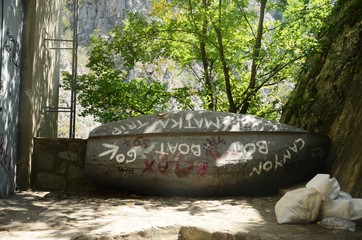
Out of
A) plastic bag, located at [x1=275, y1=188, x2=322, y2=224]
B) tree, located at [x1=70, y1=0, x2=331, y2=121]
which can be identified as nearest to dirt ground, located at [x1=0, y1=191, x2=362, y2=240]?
plastic bag, located at [x1=275, y1=188, x2=322, y2=224]

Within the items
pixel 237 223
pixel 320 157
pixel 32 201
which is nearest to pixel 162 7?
pixel 320 157

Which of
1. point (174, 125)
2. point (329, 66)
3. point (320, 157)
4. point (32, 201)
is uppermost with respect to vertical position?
point (329, 66)

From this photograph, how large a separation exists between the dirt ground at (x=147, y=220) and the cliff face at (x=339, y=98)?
47.7 inches

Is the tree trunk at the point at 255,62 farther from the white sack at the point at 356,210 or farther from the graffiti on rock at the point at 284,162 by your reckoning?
the white sack at the point at 356,210

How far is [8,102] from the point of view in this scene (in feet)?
18.6

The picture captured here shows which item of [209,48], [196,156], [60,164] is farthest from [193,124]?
[209,48]

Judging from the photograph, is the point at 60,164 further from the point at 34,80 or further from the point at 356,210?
the point at 356,210

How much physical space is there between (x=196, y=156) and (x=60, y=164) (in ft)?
7.68

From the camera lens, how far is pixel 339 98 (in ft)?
25.0

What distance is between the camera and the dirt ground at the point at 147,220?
357 centimetres

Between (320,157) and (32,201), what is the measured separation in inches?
176

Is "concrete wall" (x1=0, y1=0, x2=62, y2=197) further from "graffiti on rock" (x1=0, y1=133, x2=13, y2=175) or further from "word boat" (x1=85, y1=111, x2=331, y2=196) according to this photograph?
"word boat" (x1=85, y1=111, x2=331, y2=196)

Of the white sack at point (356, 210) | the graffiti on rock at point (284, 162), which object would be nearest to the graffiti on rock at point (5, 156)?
the graffiti on rock at point (284, 162)

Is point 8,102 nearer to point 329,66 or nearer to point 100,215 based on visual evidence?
point 100,215
